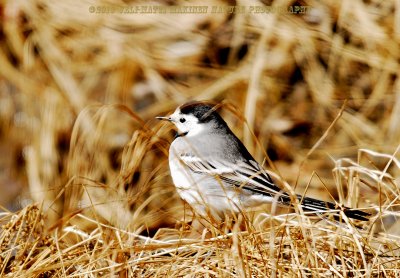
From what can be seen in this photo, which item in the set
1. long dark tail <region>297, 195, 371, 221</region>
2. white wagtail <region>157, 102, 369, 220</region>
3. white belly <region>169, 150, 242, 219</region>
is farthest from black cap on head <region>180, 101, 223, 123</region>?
long dark tail <region>297, 195, 371, 221</region>

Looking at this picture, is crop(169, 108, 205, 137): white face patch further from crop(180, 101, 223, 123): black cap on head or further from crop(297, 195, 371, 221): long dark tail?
crop(297, 195, 371, 221): long dark tail

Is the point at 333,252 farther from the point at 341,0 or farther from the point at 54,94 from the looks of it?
the point at 54,94

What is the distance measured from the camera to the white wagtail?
2760 mm

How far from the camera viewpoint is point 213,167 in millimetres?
3006

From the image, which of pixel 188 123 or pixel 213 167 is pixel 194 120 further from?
pixel 213 167

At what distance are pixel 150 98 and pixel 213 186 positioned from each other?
5.91ft

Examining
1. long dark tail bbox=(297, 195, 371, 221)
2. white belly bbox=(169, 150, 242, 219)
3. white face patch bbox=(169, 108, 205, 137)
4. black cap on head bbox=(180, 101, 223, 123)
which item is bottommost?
white belly bbox=(169, 150, 242, 219)

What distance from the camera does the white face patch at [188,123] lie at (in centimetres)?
321

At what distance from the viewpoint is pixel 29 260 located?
240cm

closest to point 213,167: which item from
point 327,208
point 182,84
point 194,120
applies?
point 194,120

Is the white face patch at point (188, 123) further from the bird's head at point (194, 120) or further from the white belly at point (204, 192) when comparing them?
the white belly at point (204, 192)

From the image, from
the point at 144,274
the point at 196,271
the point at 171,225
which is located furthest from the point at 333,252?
the point at 171,225

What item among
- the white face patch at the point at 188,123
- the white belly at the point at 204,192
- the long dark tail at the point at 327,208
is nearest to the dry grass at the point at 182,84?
the white face patch at the point at 188,123

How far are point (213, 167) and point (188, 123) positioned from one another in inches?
12.5
